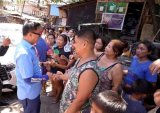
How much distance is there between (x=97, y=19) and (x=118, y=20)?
1.83 metres

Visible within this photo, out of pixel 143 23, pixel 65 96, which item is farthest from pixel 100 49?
pixel 143 23

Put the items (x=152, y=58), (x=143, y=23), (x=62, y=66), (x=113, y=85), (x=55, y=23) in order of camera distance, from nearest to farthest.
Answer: (x=113, y=85), (x=152, y=58), (x=62, y=66), (x=143, y=23), (x=55, y=23)

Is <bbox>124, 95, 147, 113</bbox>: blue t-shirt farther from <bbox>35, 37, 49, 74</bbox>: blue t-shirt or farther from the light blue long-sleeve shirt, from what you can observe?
<bbox>35, 37, 49, 74</bbox>: blue t-shirt

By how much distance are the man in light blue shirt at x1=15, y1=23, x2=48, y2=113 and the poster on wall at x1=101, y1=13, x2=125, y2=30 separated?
30.3 ft

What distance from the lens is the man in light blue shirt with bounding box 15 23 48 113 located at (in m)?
3.62

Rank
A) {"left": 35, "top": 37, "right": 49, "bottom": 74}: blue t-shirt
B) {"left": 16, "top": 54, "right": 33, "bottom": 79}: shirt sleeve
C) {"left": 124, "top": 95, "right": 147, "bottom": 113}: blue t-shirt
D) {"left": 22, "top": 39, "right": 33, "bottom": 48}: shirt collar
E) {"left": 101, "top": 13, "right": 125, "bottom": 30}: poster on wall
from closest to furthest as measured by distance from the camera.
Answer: {"left": 124, "top": 95, "right": 147, "bottom": 113}: blue t-shirt
{"left": 16, "top": 54, "right": 33, "bottom": 79}: shirt sleeve
{"left": 22, "top": 39, "right": 33, "bottom": 48}: shirt collar
{"left": 35, "top": 37, "right": 49, "bottom": 74}: blue t-shirt
{"left": 101, "top": 13, "right": 125, "bottom": 30}: poster on wall

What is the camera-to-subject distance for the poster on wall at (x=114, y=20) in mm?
12734

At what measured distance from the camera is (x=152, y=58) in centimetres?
418

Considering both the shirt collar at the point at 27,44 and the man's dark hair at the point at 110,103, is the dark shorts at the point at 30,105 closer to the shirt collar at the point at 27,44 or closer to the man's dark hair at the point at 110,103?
the shirt collar at the point at 27,44

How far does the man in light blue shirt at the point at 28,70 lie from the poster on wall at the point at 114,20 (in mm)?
9229

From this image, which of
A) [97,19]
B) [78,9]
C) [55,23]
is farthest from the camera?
[55,23]

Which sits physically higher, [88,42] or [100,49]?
[88,42]

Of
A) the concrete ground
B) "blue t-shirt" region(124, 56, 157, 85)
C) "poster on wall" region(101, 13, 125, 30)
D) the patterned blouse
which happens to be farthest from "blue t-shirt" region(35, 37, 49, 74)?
"poster on wall" region(101, 13, 125, 30)

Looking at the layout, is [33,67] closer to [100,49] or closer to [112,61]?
[112,61]
